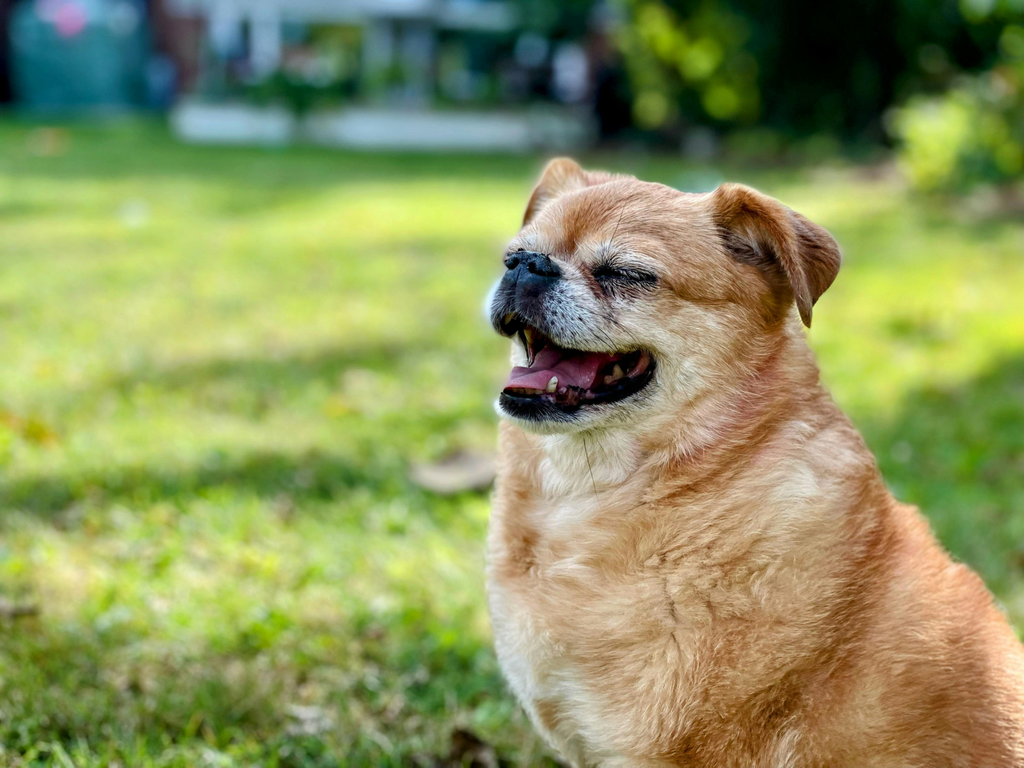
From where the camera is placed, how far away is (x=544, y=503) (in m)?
2.43

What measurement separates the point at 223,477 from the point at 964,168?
1027cm

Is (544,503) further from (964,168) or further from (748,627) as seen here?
(964,168)

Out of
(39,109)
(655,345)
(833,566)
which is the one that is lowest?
(39,109)

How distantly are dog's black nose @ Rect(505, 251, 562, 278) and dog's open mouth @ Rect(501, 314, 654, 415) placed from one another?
12 cm

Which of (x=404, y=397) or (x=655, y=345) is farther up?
(x=655, y=345)

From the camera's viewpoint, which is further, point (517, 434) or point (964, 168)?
point (964, 168)

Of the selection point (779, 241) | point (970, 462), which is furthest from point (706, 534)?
point (970, 462)

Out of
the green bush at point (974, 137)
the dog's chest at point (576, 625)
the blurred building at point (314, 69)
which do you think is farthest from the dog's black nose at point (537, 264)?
the blurred building at point (314, 69)

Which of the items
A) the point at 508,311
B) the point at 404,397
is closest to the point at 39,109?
the point at 404,397

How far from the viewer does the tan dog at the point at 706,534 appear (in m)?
2.03

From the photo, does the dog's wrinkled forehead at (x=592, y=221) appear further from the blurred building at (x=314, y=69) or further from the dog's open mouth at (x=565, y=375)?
the blurred building at (x=314, y=69)

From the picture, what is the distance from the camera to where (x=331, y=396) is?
5328 mm

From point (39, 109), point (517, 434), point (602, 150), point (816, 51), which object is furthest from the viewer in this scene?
point (39, 109)

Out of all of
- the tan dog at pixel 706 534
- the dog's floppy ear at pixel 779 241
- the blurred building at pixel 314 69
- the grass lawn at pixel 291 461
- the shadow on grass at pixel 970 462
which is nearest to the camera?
the tan dog at pixel 706 534
